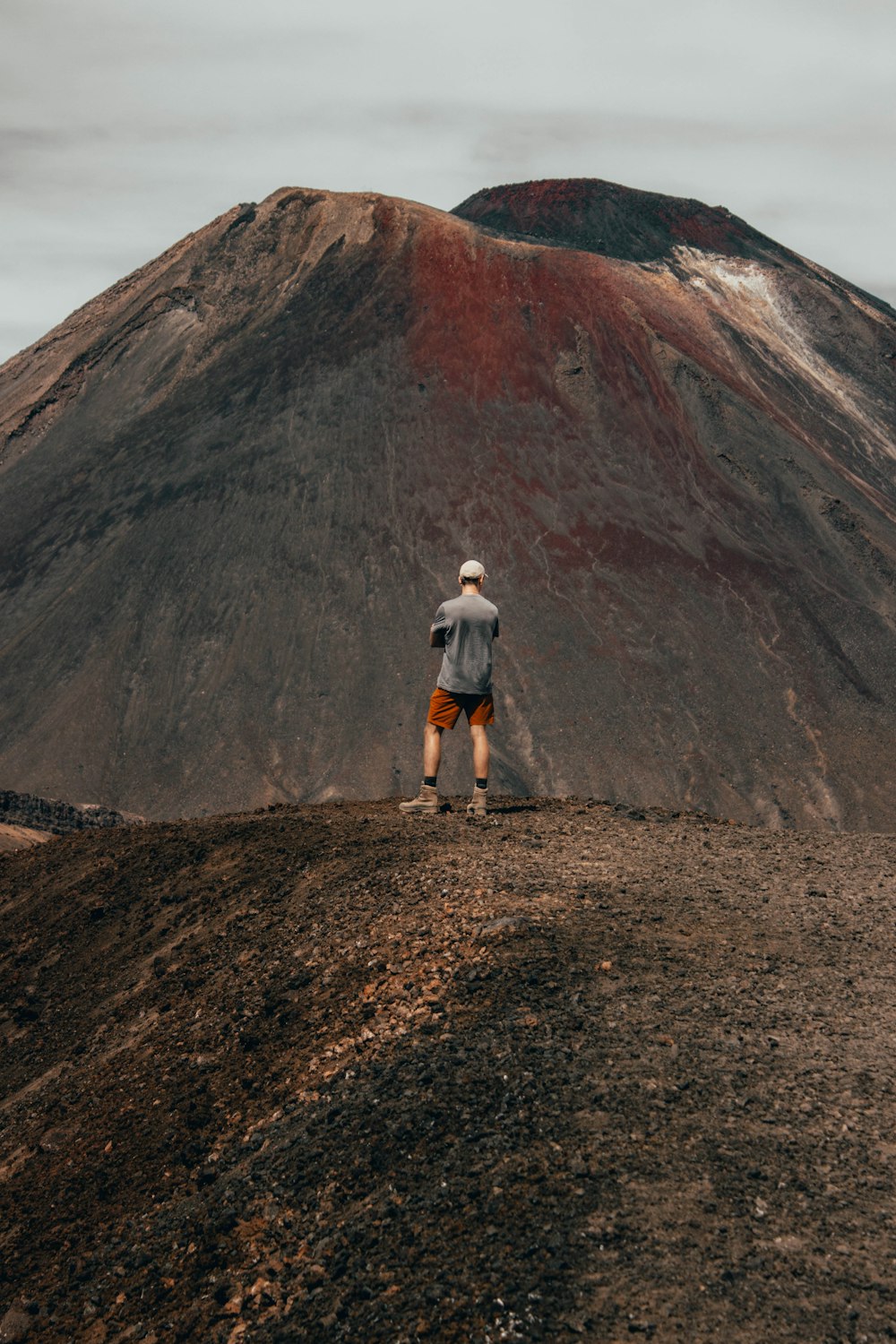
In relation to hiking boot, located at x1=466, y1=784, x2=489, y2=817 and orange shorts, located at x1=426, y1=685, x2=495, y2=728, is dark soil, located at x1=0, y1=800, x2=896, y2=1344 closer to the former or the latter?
hiking boot, located at x1=466, y1=784, x2=489, y2=817

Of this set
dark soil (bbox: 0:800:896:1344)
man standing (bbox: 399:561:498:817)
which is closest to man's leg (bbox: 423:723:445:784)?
man standing (bbox: 399:561:498:817)

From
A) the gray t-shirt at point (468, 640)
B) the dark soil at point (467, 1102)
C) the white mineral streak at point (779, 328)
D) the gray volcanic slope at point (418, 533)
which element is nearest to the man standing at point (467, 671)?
the gray t-shirt at point (468, 640)

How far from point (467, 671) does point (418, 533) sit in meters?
25.2

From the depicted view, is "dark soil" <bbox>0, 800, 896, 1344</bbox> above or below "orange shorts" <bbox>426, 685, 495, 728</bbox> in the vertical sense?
below

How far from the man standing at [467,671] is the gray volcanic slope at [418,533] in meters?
18.8

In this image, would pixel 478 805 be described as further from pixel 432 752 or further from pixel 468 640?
pixel 468 640

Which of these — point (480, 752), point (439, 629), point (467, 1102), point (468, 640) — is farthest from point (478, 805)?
point (467, 1102)

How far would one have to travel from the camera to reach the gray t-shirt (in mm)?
9727

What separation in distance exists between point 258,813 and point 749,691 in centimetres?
2240

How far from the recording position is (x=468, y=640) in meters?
9.75

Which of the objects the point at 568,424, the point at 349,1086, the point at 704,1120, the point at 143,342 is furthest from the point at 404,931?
the point at 143,342

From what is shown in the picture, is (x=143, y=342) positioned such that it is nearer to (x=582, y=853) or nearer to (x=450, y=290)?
(x=450, y=290)

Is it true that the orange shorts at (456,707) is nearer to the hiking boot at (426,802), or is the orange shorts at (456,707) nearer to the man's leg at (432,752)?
the man's leg at (432,752)

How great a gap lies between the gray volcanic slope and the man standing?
18.8m
